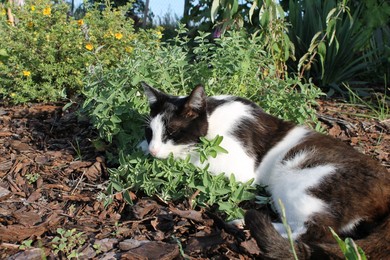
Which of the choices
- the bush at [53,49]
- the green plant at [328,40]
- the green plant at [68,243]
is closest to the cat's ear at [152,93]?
the green plant at [68,243]

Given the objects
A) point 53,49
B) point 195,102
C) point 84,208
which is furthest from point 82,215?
point 53,49

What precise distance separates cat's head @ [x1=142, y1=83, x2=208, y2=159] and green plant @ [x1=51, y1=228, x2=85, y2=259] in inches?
30.0

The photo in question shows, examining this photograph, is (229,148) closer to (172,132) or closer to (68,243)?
(172,132)

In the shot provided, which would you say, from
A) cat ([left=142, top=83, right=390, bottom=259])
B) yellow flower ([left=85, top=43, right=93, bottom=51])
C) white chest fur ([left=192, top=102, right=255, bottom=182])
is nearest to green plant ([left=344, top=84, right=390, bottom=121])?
cat ([left=142, top=83, right=390, bottom=259])

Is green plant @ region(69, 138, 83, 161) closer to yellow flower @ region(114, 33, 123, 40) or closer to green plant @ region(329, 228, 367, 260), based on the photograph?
yellow flower @ region(114, 33, 123, 40)

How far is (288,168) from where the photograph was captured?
9.77ft

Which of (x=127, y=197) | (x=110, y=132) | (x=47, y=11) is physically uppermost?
(x=47, y=11)

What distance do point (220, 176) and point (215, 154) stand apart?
0.14 m

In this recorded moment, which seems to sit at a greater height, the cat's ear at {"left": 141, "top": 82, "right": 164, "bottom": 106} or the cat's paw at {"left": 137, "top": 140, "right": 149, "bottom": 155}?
the cat's ear at {"left": 141, "top": 82, "right": 164, "bottom": 106}

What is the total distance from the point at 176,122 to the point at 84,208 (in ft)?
2.66

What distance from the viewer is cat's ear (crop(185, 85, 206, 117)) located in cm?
294

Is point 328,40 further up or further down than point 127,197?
further up

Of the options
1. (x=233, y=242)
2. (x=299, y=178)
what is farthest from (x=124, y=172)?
(x=299, y=178)

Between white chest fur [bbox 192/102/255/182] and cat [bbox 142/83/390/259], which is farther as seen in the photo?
white chest fur [bbox 192/102/255/182]
